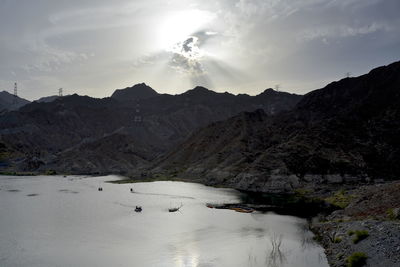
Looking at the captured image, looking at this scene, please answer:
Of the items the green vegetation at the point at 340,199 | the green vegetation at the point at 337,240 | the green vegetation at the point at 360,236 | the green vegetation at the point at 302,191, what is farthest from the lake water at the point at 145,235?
→ the green vegetation at the point at 302,191

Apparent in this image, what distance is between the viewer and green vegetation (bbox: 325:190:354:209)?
4313 inches

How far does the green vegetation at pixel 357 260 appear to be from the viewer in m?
53.4

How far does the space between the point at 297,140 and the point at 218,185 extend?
42849mm

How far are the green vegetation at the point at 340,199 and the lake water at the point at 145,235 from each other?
20.1 metres

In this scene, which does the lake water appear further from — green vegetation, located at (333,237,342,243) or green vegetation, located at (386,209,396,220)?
green vegetation, located at (386,209,396,220)

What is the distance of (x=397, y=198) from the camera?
3105 inches

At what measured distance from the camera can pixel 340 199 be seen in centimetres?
11812

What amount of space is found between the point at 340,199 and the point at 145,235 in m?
66.2

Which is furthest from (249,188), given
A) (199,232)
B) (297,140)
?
(199,232)

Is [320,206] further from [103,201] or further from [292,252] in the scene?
[103,201]

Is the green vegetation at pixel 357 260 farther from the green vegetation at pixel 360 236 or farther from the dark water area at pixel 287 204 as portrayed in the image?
the dark water area at pixel 287 204

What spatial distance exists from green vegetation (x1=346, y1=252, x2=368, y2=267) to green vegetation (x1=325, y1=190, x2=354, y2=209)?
53425mm

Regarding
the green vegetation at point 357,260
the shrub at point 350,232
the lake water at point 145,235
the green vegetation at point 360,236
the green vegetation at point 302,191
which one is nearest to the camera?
the green vegetation at point 357,260

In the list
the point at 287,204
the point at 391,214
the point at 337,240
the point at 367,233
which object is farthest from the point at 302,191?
the point at 367,233
